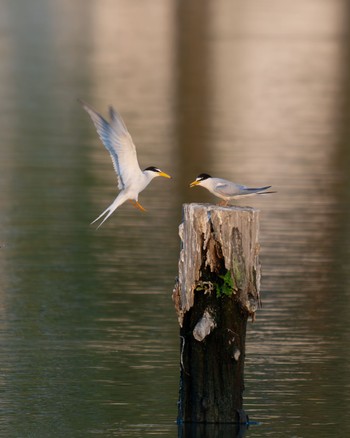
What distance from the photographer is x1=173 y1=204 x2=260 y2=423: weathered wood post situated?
10.6 meters

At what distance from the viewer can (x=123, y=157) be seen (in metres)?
12.5

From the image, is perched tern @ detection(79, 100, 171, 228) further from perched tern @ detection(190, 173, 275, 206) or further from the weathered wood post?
the weathered wood post

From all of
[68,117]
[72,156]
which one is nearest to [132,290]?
[72,156]

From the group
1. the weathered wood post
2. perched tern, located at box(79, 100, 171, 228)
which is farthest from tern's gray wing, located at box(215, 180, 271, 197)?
the weathered wood post

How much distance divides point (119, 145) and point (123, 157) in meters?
0.12

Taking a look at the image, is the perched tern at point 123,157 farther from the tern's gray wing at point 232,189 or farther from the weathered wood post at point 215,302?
the weathered wood post at point 215,302

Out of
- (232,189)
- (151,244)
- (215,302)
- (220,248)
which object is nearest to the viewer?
(220,248)

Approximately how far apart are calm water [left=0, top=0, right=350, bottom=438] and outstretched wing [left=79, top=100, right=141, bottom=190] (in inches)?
65.3

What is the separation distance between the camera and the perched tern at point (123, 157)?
487 inches

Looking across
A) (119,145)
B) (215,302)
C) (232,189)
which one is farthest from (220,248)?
(119,145)

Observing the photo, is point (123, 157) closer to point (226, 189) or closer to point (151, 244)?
point (226, 189)

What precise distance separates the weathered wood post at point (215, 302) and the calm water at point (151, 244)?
1.00ft

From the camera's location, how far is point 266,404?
11.7m

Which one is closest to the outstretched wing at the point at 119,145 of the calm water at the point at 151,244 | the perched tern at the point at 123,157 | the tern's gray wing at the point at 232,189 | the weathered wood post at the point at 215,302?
the perched tern at the point at 123,157
